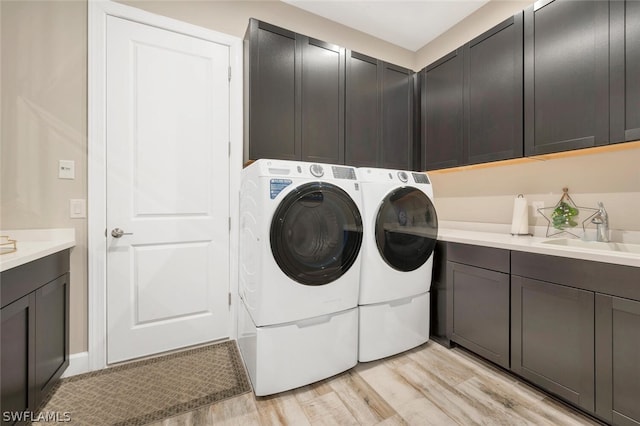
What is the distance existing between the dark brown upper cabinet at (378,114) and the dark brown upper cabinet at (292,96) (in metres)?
0.12

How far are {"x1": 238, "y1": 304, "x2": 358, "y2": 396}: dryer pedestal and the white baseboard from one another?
104 centimetres

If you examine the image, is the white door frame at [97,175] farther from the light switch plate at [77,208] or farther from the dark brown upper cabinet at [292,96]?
the dark brown upper cabinet at [292,96]

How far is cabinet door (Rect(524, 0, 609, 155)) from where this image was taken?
59.9 inches

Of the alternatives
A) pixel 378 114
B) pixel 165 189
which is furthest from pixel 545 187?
pixel 165 189

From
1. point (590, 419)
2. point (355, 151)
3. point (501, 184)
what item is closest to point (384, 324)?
point (590, 419)

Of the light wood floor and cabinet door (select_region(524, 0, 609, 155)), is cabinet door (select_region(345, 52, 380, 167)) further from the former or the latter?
the light wood floor

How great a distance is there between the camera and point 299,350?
1.58 meters

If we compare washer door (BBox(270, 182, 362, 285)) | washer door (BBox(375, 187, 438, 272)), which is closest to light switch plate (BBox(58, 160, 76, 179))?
washer door (BBox(270, 182, 362, 285))

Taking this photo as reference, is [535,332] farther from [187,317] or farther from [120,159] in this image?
[120,159]

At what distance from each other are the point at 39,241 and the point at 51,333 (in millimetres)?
577

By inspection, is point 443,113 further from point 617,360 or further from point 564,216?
point 617,360

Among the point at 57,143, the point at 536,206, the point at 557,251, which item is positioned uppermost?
the point at 57,143

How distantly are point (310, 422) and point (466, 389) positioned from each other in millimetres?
946

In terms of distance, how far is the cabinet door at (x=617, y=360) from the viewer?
1.20 m
